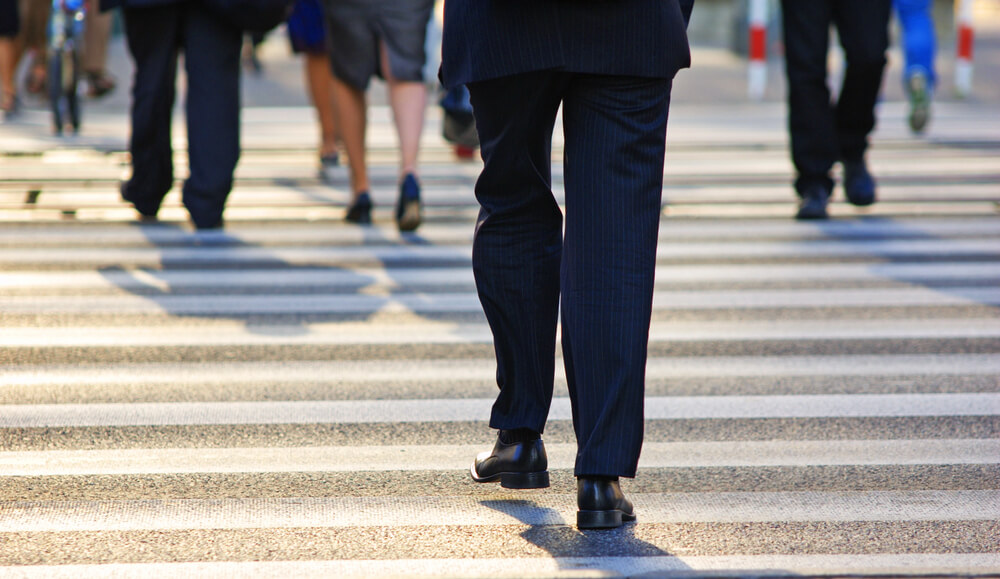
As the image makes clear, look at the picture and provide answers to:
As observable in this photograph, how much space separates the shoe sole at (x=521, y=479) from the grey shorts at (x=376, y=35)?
376 cm

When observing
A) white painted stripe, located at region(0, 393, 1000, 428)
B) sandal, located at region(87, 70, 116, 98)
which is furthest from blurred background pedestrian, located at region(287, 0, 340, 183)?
white painted stripe, located at region(0, 393, 1000, 428)

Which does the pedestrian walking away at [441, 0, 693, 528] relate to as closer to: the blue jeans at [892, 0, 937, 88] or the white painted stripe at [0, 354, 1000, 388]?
the white painted stripe at [0, 354, 1000, 388]

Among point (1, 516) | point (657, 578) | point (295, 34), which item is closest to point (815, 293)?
point (657, 578)

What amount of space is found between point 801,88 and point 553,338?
406 centimetres

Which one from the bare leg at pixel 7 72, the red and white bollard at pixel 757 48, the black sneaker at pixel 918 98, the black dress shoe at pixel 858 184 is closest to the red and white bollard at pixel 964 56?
the red and white bollard at pixel 757 48

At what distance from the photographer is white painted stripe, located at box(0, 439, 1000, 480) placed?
127 inches

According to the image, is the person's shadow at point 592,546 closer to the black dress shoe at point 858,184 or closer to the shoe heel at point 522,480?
the shoe heel at point 522,480

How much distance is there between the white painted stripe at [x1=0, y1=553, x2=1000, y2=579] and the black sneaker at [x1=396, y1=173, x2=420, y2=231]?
394 centimetres

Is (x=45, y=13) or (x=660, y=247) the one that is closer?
(x=660, y=247)

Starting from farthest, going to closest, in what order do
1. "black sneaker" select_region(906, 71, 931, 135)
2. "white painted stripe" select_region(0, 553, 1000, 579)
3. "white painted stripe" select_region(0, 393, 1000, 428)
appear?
1. "black sneaker" select_region(906, 71, 931, 135)
2. "white painted stripe" select_region(0, 393, 1000, 428)
3. "white painted stripe" select_region(0, 553, 1000, 579)

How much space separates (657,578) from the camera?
96.2 inches

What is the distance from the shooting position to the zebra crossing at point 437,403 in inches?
108

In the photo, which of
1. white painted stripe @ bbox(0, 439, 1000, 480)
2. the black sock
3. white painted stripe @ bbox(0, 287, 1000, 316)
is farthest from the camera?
white painted stripe @ bbox(0, 287, 1000, 316)

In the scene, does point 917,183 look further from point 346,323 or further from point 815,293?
point 346,323
